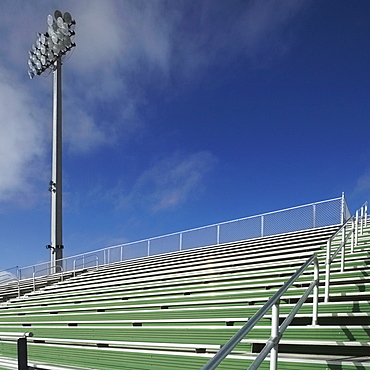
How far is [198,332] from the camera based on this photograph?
4465 millimetres

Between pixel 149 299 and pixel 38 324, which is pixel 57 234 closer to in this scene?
pixel 38 324

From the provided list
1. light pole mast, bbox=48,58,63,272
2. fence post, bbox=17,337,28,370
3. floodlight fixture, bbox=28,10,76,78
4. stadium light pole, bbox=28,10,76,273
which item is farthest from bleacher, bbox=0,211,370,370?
floodlight fixture, bbox=28,10,76,78

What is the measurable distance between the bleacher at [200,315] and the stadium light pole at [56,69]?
609cm

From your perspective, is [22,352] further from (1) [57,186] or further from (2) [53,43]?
(2) [53,43]

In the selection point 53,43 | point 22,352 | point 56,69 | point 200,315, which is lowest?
point 22,352

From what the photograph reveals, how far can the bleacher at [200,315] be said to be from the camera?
343 centimetres

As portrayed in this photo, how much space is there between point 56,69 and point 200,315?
17389 millimetres

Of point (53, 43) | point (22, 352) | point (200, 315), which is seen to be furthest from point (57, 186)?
point (22, 352)

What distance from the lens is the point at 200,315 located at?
17.1ft

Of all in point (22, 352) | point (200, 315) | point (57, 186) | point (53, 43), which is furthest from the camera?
point (53, 43)

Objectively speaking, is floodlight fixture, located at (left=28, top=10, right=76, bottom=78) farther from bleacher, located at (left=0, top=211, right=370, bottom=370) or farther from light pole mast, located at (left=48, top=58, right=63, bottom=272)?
bleacher, located at (left=0, top=211, right=370, bottom=370)

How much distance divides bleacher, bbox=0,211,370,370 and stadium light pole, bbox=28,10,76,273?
609 cm

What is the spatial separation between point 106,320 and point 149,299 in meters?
0.95

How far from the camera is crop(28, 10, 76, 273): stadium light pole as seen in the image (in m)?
16.7
